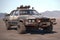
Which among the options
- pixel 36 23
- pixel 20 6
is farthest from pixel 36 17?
pixel 20 6

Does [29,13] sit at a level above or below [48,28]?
above

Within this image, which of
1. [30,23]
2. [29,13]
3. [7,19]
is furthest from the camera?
[7,19]

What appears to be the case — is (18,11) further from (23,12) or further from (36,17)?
(36,17)

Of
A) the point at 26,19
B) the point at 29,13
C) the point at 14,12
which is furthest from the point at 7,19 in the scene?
the point at 26,19

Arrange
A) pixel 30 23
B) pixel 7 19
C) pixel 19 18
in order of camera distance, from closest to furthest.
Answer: pixel 30 23 → pixel 19 18 → pixel 7 19

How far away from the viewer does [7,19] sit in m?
15.9

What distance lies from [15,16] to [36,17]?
2230 mm

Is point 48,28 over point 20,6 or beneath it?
beneath

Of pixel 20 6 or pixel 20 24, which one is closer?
pixel 20 24

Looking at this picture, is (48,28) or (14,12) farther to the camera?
(14,12)

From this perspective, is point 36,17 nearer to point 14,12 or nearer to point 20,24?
point 20,24

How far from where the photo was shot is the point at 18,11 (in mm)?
14664

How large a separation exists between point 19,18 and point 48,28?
6.71ft

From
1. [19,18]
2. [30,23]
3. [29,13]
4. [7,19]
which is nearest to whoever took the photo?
[30,23]
